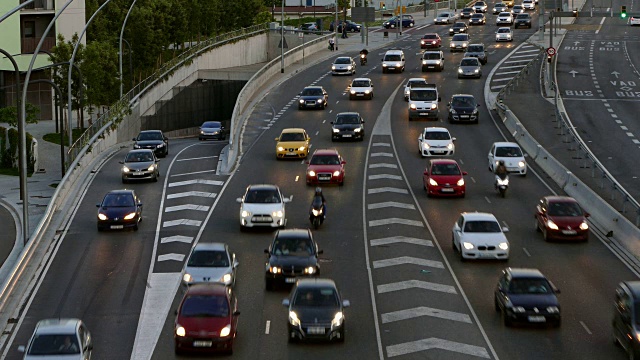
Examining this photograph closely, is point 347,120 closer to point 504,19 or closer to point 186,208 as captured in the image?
point 186,208

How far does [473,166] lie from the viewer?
54.7m

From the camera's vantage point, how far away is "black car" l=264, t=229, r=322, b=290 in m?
32.7

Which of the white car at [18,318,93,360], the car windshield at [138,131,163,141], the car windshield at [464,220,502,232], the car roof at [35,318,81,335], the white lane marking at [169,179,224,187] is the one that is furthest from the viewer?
the car windshield at [138,131,163,141]

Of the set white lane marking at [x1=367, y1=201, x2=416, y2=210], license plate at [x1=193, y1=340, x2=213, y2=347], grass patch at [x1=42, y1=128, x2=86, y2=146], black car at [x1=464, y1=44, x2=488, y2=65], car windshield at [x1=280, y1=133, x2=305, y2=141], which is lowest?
grass patch at [x1=42, y1=128, x2=86, y2=146]

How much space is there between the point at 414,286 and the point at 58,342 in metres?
12.6

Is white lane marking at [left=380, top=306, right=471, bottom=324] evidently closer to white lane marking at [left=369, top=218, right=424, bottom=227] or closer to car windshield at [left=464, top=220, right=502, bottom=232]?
car windshield at [left=464, top=220, right=502, bottom=232]

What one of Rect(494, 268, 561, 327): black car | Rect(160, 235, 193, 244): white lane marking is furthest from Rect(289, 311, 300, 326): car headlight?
Rect(160, 235, 193, 244): white lane marking

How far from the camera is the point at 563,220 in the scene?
39.4 meters

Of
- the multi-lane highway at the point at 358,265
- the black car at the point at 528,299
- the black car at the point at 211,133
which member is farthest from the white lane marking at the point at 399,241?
the black car at the point at 211,133

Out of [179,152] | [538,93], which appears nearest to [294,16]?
[538,93]

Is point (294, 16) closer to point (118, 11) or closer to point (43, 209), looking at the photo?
point (118, 11)

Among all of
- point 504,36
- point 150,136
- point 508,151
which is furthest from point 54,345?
point 504,36

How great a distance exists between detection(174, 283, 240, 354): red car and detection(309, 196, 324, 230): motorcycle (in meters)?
14.1

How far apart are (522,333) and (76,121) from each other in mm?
67603
